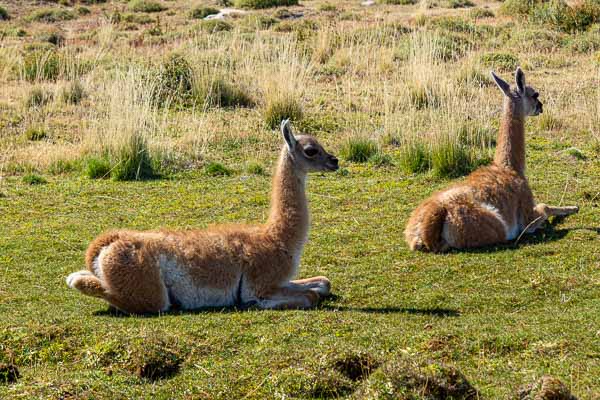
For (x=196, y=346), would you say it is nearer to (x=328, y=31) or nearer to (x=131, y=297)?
(x=131, y=297)

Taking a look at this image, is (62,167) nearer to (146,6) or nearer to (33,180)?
(33,180)

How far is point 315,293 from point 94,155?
672 cm

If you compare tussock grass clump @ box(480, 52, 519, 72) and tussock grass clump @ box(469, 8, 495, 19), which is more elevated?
tussock grass clump @ box(469, 8, 495, 19)

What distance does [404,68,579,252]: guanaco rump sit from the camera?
8938mm

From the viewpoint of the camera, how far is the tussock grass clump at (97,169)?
12.9 metres

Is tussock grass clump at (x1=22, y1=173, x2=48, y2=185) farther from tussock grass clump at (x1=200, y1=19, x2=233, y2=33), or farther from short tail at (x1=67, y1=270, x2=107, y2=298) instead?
tussock grass clump at (x1=200, y1=19, x2=233, y2=33)

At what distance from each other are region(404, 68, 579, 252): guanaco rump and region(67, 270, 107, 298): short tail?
307 cm

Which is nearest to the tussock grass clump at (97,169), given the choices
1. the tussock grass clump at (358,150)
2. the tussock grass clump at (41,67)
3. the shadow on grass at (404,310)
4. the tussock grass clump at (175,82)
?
the tussock grass clump at (358,150)

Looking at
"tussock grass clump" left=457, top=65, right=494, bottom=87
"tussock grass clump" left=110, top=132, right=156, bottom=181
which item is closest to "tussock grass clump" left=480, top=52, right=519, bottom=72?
"tussock grass clump" left=457, top=65, right=494, bottom=87

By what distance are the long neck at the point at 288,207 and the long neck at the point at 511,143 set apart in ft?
9.21

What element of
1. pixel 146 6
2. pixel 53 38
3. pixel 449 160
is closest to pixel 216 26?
pixel 53 38

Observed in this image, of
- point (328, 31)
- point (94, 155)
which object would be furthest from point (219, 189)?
Result: point (328, 31)

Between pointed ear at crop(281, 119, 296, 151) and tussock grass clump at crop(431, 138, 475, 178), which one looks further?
tussock grass clump at crop(431, 138, 475, 178)

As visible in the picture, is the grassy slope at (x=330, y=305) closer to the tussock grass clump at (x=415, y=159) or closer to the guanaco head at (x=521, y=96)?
the tussock grass clump at (x=415, y=159)
